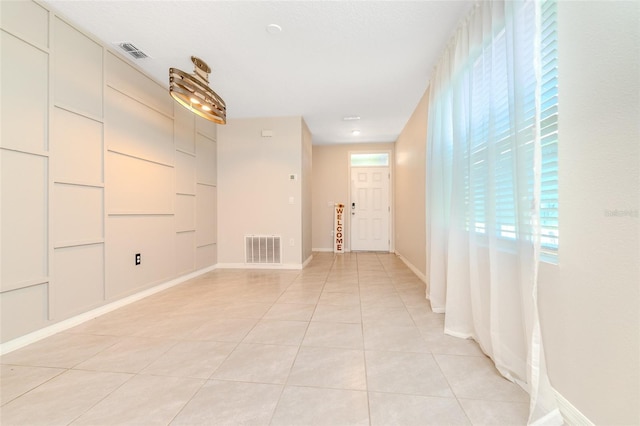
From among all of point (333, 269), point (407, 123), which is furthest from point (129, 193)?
point (407, 123)

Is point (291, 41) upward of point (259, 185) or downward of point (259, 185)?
upward

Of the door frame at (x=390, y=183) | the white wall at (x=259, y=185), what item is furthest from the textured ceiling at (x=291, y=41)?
the door frame at (x=390, y=183)

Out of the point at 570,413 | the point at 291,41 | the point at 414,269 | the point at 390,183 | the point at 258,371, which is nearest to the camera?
the point at 570,413

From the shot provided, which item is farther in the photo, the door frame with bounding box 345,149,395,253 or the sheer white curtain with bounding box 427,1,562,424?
the door frame with bounding box 345,149,395,253

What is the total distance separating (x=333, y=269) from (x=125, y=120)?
332 centimetres

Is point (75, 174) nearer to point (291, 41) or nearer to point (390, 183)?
point (291, 41)

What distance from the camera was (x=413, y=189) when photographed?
3945mm

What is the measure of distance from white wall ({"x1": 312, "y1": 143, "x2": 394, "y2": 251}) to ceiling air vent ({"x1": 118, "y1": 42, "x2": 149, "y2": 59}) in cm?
391

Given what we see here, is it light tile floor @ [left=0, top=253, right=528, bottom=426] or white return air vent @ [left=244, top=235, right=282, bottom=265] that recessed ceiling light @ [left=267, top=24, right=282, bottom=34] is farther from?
white return air vent @ [left=244, top=235, right=282, bottom=265]

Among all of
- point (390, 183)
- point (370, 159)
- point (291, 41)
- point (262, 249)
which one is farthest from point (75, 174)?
point (390, 183)

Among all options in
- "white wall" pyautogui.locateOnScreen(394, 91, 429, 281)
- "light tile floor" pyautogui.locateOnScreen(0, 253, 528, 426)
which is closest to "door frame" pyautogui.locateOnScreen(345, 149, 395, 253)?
"white wall" pyautogui.locateOnScreen(394, 91, 429, 281)

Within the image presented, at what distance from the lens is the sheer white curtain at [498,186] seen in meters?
1.12

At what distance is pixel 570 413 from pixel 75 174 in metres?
3.46

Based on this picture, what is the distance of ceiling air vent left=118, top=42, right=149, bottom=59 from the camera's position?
2318 millimetres
